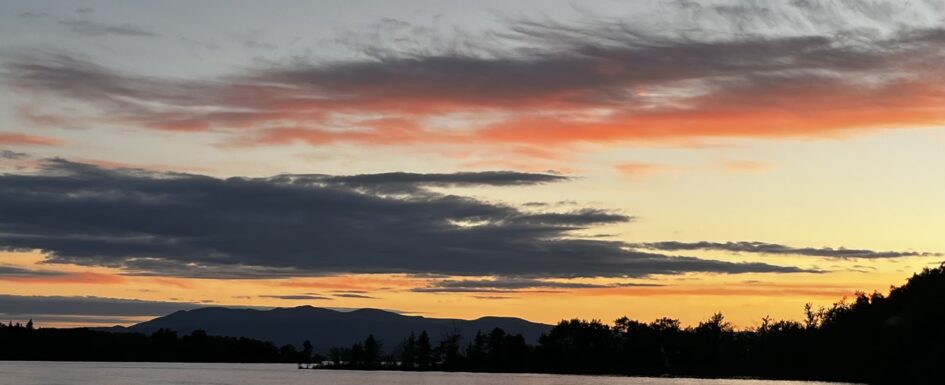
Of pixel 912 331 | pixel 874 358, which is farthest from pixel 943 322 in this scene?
pixel 874 358

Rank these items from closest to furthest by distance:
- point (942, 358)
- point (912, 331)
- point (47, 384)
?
point (942, 358)
point (912, 331)
point (47, 384)

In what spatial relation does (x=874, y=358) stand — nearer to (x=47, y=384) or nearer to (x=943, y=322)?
(x=943, y=322)

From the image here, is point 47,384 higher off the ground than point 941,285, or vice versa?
point 941,285

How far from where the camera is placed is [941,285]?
616 ft

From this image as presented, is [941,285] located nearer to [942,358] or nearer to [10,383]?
[942,358]

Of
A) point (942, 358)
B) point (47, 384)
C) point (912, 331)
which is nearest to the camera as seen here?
point (942, 358)

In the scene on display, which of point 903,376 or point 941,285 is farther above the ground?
point 941,285

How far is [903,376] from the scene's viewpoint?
181250 mm

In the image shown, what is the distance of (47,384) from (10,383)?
714cm

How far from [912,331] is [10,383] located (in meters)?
146

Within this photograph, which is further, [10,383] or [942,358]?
[10,383]

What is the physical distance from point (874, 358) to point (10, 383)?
145 meters

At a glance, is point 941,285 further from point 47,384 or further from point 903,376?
point 47,384

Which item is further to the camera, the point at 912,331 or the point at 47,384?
the point at 47,384
